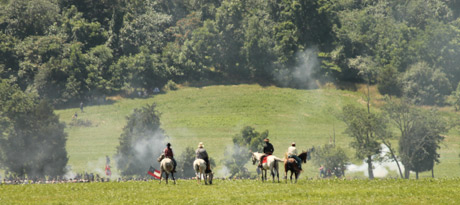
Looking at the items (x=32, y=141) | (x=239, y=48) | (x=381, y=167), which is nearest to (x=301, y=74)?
(x=239, y=48)

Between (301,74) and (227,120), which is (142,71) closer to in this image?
(227,120)

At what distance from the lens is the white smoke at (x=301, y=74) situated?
175 meters

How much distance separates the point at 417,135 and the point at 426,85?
40818mm

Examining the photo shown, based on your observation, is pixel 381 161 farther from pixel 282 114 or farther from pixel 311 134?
pixel 282 114

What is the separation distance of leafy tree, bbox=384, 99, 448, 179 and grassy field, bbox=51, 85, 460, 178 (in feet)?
11.8

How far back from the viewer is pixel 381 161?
12862 centimetres

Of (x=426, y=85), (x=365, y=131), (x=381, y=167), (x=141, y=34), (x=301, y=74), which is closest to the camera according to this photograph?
(x=365, y=131)

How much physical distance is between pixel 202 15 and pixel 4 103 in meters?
73.7

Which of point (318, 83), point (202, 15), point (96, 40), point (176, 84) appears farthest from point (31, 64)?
point (318, 83)

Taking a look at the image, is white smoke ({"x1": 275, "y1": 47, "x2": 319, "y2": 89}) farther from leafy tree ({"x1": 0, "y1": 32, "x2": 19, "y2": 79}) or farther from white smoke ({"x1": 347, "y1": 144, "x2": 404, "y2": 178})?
leafy tree ({"x1": 0, "y1": 32, "x2": 19, "y2": 79})

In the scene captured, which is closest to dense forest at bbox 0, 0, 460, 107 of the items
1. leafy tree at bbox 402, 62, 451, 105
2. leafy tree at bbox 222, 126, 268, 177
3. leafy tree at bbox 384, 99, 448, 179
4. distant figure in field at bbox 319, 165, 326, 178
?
leafy tree at bbox 402, 62, 451, 105

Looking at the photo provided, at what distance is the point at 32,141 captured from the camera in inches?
4783

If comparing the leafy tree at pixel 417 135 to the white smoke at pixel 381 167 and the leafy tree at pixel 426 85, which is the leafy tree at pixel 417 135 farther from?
the leafy tree at pixel 426 85

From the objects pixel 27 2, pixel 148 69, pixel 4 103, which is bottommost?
pixel 4 103
